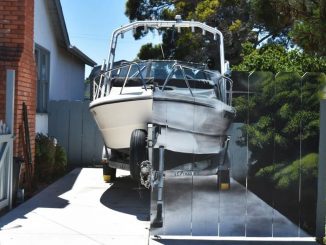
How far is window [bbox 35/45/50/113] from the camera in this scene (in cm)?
1223

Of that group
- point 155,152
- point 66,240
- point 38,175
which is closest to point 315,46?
point 155,152

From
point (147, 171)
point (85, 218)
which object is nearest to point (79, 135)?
point (85, 218)

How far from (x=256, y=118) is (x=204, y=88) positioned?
103 inches

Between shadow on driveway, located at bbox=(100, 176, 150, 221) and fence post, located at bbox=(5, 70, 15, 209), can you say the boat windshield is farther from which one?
shadow on driveway, located at bbox=(100, 176, 150, 221)

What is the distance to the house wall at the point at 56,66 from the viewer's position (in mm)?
12031

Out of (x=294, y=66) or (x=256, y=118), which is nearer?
(x=256, y=118)

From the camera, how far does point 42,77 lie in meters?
12.6

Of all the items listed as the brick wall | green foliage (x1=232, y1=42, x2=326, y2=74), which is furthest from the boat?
green foliage (x1=232, y1=42, x2=326, y2=74)

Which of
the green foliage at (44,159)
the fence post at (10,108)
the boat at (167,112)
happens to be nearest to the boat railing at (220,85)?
the boat at (167,112)

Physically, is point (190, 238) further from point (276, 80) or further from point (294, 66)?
point (294, 66)

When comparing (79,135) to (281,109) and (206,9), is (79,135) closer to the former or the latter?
(281,109)

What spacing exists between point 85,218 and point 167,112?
7.50 feet

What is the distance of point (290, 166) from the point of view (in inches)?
251

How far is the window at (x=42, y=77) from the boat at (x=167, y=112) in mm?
2288
